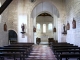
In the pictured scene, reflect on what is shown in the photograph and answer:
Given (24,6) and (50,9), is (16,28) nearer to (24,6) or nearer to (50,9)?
(24,6)

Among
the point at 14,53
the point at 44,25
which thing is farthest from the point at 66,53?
the point at 44,25

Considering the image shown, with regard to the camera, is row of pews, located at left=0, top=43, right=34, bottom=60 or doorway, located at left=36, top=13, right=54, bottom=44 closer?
row of pews, located at left=0, top=43, right=34, bottom=60

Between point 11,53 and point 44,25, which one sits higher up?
point 44,25

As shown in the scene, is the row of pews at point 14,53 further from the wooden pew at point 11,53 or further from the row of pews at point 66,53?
the row of pews at point 66,53

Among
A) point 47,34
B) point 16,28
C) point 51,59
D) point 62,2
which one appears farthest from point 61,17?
point 47,34

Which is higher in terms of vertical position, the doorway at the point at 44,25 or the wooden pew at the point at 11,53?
the doorway at the point at 44,25

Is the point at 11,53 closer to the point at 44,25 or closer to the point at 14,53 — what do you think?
the point at 14,53

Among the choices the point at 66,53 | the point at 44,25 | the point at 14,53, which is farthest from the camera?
the point at 44,25

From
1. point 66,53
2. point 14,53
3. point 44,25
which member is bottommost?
point 66,53

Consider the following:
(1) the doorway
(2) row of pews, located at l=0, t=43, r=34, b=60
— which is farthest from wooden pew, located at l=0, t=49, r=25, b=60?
(1) the doorway

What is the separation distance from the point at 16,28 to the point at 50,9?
5800 mm

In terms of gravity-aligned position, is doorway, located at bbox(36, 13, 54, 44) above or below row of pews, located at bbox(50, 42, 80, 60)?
above

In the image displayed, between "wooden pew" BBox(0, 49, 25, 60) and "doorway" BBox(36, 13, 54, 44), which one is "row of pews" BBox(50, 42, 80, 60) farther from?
"doorway" BBox(36, 13, 54, 44)

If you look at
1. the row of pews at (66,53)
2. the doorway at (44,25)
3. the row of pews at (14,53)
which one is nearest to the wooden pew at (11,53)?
the row of pews at (14,53)
